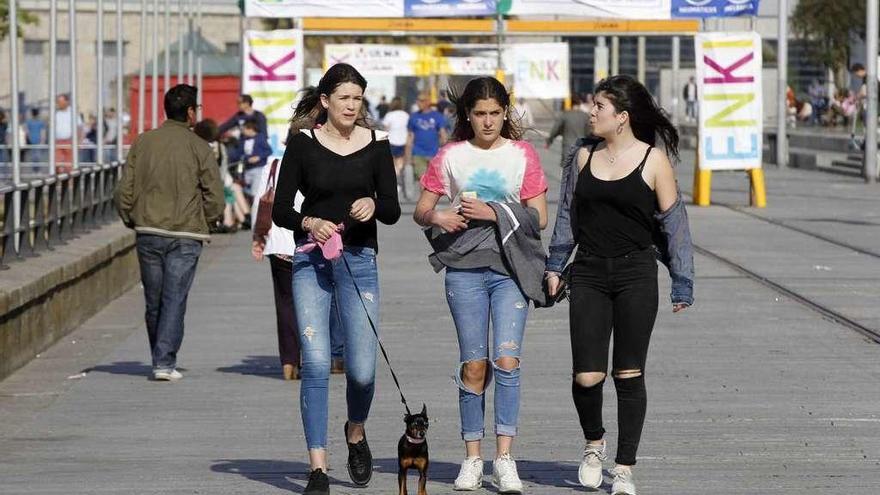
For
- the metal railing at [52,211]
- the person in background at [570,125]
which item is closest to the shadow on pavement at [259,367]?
the metal railing at [52,211]

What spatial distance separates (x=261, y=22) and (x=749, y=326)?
174 feet

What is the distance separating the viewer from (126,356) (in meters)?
13.4

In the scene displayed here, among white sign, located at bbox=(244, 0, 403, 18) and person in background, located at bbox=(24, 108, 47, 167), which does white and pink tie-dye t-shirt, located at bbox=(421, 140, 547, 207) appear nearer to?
white sign, located at bbox=(244, 0, 403, 18)

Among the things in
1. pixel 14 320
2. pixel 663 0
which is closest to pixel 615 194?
pixel 14 320

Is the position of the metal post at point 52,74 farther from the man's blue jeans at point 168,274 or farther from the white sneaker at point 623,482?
the white sneaker at point 623,482

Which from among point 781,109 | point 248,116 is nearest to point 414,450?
point 248,116

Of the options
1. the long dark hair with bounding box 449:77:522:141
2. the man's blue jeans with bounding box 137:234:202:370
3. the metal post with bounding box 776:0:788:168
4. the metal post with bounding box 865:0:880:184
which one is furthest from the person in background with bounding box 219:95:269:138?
the metal post with bounding box 776:0:788:168

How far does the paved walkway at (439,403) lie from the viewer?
28.1 ft

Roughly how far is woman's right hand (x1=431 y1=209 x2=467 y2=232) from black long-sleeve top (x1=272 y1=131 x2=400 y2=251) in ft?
0.52

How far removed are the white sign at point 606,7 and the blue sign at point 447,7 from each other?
46 cm

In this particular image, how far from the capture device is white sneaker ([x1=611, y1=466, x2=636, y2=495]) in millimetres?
7794

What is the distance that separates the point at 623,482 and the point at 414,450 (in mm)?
849

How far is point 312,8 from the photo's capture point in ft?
91.3

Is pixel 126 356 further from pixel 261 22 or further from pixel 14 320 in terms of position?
pixel 261 22
